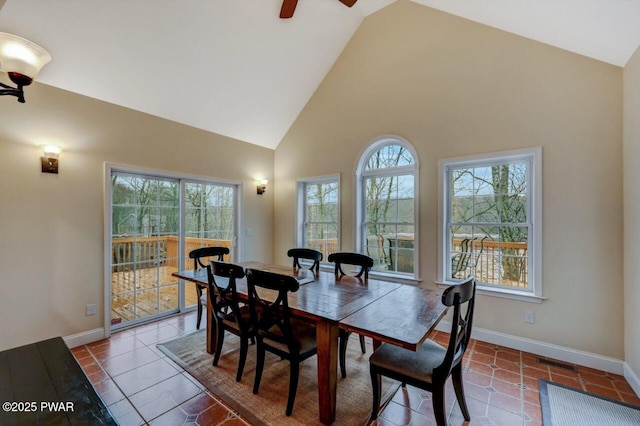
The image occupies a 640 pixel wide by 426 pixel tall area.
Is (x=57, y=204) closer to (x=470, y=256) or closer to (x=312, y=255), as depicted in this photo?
(x=312, y=255)

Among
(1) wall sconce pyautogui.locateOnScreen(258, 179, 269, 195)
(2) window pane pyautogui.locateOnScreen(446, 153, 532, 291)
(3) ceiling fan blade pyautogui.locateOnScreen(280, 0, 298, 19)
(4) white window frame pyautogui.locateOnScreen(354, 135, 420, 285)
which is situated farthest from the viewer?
(1) wall sconce pyautogui.locateOnScreen(258, 179, 269, 195)

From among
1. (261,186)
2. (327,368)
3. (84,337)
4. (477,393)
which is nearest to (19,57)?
(327,368)

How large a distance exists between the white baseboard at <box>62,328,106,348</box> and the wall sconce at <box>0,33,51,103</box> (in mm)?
2628

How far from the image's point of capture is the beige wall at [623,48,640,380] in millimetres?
2283

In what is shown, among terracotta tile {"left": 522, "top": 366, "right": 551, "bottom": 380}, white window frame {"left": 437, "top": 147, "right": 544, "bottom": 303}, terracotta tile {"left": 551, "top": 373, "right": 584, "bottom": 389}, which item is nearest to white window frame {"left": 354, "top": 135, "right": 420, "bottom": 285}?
white window frame {"left": 437, "top": 147, "right": 544, "bottom": 303}

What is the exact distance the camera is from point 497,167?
323 centimetres

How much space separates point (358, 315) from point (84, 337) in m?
3.19

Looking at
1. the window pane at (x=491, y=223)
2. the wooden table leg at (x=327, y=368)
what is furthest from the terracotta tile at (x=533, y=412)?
the wooden table leg at (x=327, y=368)

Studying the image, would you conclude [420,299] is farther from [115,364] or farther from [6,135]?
[6,135]

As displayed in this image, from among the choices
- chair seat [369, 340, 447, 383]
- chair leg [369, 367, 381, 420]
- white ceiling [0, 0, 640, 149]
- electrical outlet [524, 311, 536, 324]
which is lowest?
chair leg [369, 367, 381, 420]

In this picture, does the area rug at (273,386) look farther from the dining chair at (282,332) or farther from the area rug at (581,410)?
the area rug at (581,410)

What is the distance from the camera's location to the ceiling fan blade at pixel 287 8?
9.30 ft

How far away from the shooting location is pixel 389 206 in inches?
159

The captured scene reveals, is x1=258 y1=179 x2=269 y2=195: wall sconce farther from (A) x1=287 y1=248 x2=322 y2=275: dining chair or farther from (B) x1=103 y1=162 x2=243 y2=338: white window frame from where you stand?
(A) x1=287 y1=248 x2=322 y2=275: dining chair
